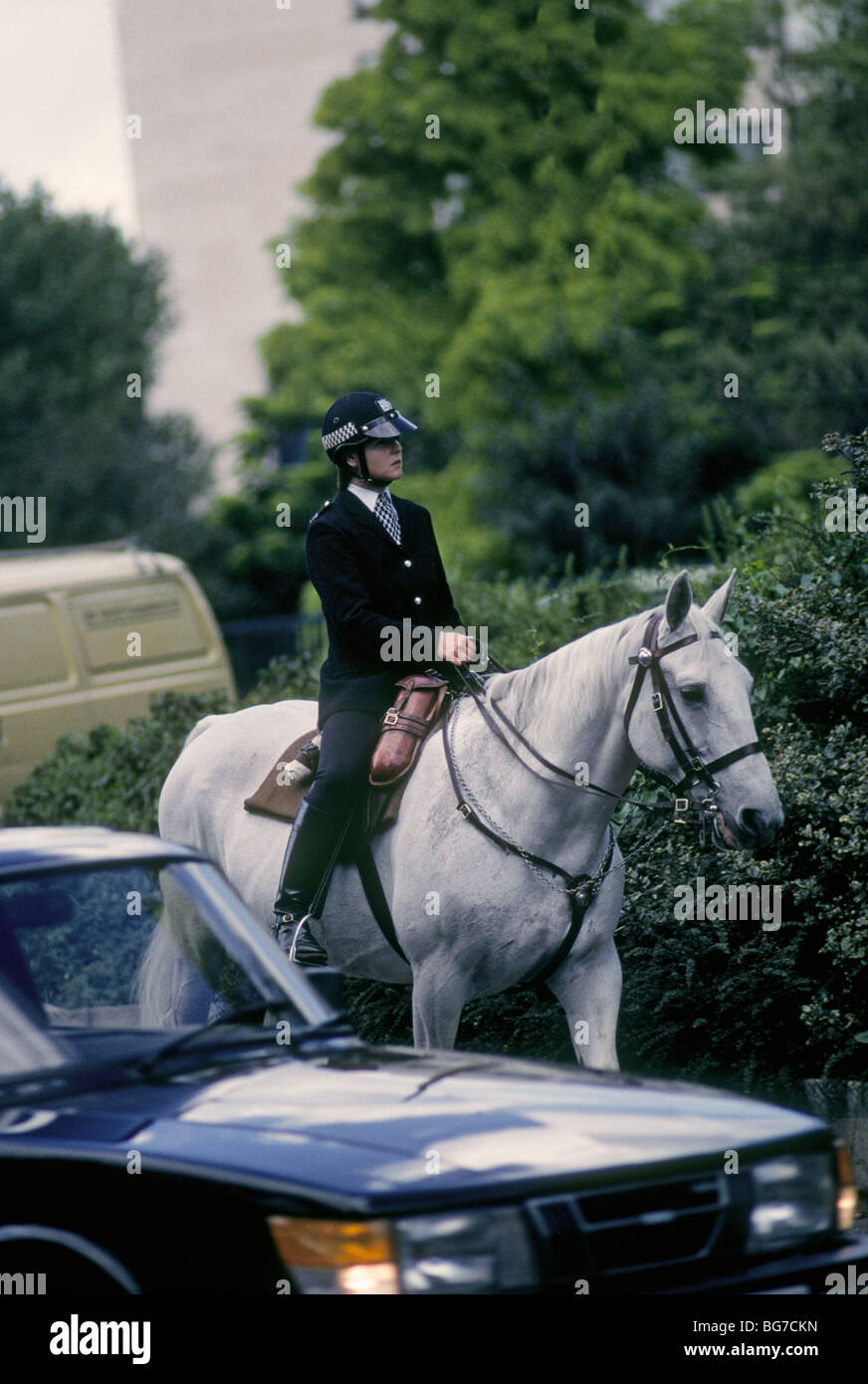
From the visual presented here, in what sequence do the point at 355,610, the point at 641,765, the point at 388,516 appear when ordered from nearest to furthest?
the point at 641,765
the point at 355,610
the point at 388,516

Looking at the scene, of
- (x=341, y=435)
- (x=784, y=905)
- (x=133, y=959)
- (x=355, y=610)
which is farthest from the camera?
(x=784, y=905)

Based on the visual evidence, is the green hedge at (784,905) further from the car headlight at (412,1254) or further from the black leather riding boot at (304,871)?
the car headlight at (412,1254)

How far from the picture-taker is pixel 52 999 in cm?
441

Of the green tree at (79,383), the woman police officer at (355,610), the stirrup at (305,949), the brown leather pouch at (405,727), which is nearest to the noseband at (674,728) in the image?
the woman police officer at (355,610)

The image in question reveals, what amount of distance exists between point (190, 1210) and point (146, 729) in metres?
9.21

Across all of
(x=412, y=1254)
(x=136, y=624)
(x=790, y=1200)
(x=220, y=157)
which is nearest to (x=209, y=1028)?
(x=412, y=1254)

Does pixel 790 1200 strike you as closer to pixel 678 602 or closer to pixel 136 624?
pixel 678 602

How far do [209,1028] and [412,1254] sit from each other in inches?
41.9

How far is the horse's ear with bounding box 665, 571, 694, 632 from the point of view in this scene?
6316mm

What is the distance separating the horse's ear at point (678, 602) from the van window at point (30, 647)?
11.8m

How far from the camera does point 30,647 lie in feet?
57.8

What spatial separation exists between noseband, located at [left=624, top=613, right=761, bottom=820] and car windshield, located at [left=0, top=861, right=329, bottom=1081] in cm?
201
